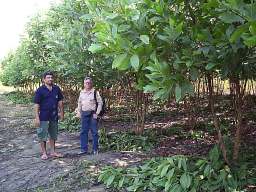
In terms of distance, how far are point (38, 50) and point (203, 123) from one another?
11083mm

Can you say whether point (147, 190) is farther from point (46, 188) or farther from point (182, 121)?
point (182, 121)

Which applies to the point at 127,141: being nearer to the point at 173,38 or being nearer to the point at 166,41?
the point at 166,41

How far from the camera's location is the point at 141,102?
8969 millimetres

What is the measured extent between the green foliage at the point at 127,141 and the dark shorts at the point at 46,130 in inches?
42.0

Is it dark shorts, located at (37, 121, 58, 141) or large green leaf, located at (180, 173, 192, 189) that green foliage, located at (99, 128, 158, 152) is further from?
large green leaf, located at (180, 173, 192, 189)

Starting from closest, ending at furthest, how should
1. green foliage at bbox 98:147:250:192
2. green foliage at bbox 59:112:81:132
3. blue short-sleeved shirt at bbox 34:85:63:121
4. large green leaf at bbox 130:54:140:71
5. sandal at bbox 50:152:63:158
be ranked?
large green leaf at bbox 130:54:140:71 → green foliage at bbox 98:147:250:192 → blue short-sleeved shirt at bbox 34:85:63:121 → sandal at bbox 50:152:63:158 → green foliage at bbox 59:112:81:132

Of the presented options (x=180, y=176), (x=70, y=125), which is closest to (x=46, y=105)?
(x=180, y=176)

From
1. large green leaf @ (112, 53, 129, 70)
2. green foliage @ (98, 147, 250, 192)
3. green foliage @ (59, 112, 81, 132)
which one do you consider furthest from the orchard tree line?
green foliage @ (59, 112, 81, 132)

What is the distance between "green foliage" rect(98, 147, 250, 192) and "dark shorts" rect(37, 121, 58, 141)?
6.22ft

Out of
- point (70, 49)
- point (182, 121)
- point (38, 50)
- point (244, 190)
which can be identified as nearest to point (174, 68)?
point (244, 190)

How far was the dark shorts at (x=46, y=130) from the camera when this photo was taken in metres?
7.51

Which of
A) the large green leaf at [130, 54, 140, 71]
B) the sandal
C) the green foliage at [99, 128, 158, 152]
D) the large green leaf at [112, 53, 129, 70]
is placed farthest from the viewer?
the green foliage at [99, 128, 158, 152]

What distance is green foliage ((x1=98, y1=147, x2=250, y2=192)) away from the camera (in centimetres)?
507

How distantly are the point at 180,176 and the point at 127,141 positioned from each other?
10.00 feet
